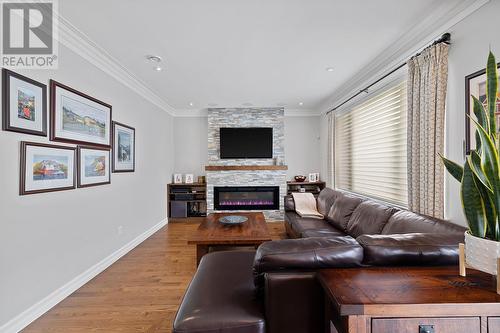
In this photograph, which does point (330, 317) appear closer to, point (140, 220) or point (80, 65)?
point (80, 65)

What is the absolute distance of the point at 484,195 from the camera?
111cm

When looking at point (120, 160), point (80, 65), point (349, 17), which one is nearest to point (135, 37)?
point (80, 65)

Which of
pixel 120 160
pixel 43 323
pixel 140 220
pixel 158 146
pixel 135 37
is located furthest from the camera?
pixel 158 146

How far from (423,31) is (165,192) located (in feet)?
16.4

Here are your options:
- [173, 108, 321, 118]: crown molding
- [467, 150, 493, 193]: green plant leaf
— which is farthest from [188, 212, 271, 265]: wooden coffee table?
[173, 108, 321, 118]: crown molding

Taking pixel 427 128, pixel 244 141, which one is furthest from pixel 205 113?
pixel 427 128

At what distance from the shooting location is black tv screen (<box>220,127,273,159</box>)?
539 centimetres

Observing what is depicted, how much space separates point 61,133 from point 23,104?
42 centimetres

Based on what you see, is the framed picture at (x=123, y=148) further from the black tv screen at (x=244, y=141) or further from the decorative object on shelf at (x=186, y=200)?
the black tv screen at (x=244, y=141)

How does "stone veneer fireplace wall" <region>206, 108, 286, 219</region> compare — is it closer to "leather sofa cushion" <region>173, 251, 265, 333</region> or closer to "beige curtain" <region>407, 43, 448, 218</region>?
"beige curtain" <region>407, 43, 448, 218</region>

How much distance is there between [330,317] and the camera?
44.2 inches

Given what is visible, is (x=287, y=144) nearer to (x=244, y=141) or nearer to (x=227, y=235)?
(x=244, y=141)

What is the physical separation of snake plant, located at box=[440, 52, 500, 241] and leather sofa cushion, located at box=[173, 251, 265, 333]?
3.88ft

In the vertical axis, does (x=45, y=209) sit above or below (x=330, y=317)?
above
